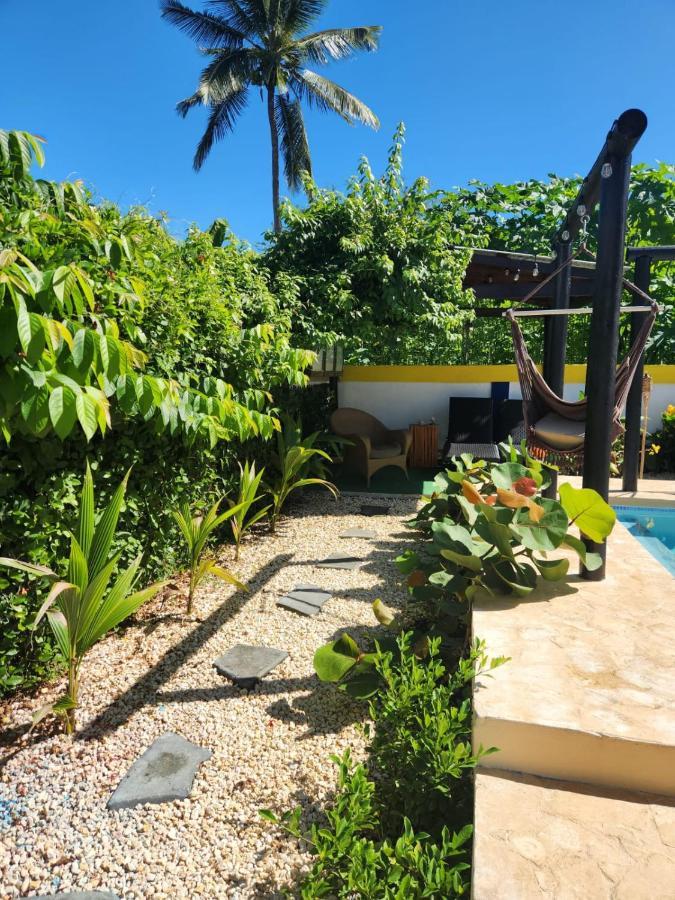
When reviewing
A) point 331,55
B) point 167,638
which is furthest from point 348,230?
point 331,55

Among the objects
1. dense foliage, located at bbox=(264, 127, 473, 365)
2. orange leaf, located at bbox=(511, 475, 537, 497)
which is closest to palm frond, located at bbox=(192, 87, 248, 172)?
dense foliage, located at bbox=(264, 127, 473, 365)

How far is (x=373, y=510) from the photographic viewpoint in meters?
5.61

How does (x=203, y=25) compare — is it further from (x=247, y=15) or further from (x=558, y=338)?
(x=558, y=338)

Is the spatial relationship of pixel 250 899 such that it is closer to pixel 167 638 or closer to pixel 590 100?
pixel 167 638

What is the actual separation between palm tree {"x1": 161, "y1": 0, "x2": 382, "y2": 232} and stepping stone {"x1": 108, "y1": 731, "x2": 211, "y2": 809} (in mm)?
15909

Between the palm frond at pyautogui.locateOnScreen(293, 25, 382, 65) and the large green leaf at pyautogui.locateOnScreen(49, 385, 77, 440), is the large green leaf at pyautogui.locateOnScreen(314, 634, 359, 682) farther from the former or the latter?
the palm frond at pyautogui.locateOnScreen(293, 25, 382, 65)

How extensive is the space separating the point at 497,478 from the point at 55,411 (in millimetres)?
2212

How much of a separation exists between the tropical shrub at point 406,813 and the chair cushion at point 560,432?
2.17 meters

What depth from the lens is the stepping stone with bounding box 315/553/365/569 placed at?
3953mm

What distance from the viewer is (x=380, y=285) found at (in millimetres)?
6262

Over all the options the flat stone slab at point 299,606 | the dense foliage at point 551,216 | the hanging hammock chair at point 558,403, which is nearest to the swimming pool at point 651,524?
the hanging hammock chair at point 558,403

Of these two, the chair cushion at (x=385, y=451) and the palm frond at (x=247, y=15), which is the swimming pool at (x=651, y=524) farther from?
the palm frond at (x=247, y=15)

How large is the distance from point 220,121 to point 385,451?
1637cm

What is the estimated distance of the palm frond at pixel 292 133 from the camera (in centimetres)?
1744
